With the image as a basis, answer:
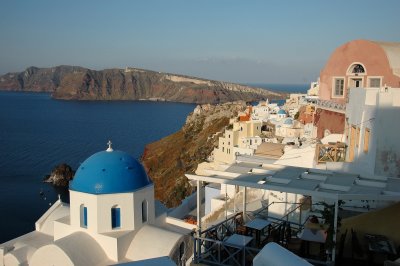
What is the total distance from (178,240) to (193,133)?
56439 millimetres

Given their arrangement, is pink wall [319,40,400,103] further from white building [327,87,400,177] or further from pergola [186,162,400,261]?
pergola [186,162,400,261]

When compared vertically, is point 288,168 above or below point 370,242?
above

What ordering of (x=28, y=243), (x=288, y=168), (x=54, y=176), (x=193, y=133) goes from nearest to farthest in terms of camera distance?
(x=288, y=168)
(x=28, y=243)
(x=54, y=176)
(x=193, y=133)

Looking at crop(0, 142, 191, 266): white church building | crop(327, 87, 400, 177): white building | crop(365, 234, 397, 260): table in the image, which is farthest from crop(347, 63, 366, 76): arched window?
crop(365, 234, 397, 260): table

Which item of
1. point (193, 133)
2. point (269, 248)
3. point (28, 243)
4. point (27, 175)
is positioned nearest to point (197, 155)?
point (193, 133)

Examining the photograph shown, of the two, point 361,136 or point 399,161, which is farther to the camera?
point 361,136

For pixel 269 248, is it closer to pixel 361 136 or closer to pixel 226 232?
pixel 226 232

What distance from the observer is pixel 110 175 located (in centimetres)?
1235

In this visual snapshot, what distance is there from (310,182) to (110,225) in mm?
6906

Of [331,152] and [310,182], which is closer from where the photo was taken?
[310,182]

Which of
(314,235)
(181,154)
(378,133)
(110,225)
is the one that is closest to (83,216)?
(110,225)

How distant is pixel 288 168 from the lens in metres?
9.52

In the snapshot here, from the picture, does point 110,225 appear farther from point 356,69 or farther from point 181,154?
point 181,154

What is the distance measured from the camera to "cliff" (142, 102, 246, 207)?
138 feet
